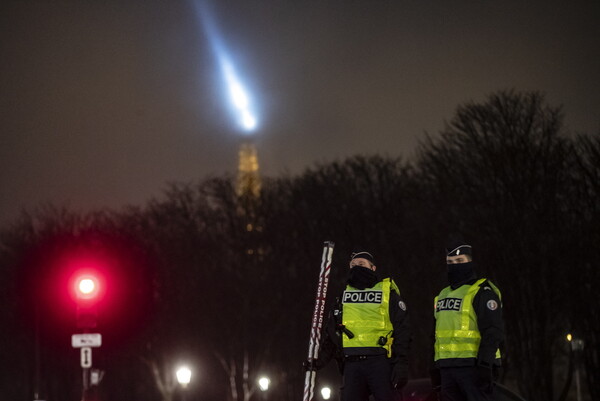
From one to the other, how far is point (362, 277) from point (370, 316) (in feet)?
1.29

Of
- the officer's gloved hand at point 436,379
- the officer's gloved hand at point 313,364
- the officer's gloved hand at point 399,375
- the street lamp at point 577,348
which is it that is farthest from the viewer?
the street lamp at point 577,348

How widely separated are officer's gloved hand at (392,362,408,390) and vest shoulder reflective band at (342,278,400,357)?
318 millimetres

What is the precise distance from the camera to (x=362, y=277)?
1297 centimetres

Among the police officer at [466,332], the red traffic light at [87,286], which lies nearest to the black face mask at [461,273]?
the police officer at [466,332]

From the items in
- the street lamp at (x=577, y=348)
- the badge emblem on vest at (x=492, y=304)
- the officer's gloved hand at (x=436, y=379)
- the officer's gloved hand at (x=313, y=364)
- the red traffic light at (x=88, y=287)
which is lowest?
the officer's gloved hand at (x=436, y=379)

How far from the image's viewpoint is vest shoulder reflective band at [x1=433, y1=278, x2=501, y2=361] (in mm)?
12000

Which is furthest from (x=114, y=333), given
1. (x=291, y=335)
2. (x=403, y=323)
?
(x=403, y=323)

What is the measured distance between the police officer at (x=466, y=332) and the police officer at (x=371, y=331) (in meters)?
0.66

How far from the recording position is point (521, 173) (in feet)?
142

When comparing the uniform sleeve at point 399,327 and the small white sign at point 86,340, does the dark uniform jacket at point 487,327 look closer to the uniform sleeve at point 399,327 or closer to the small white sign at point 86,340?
the uniform sleeve at point 399,327

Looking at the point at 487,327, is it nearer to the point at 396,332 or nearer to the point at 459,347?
the point at 459,347

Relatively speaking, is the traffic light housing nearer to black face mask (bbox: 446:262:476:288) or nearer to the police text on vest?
the police text on vest

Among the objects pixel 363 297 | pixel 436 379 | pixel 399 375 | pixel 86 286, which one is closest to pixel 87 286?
pixel 86 286

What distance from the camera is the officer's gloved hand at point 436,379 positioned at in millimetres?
12445
